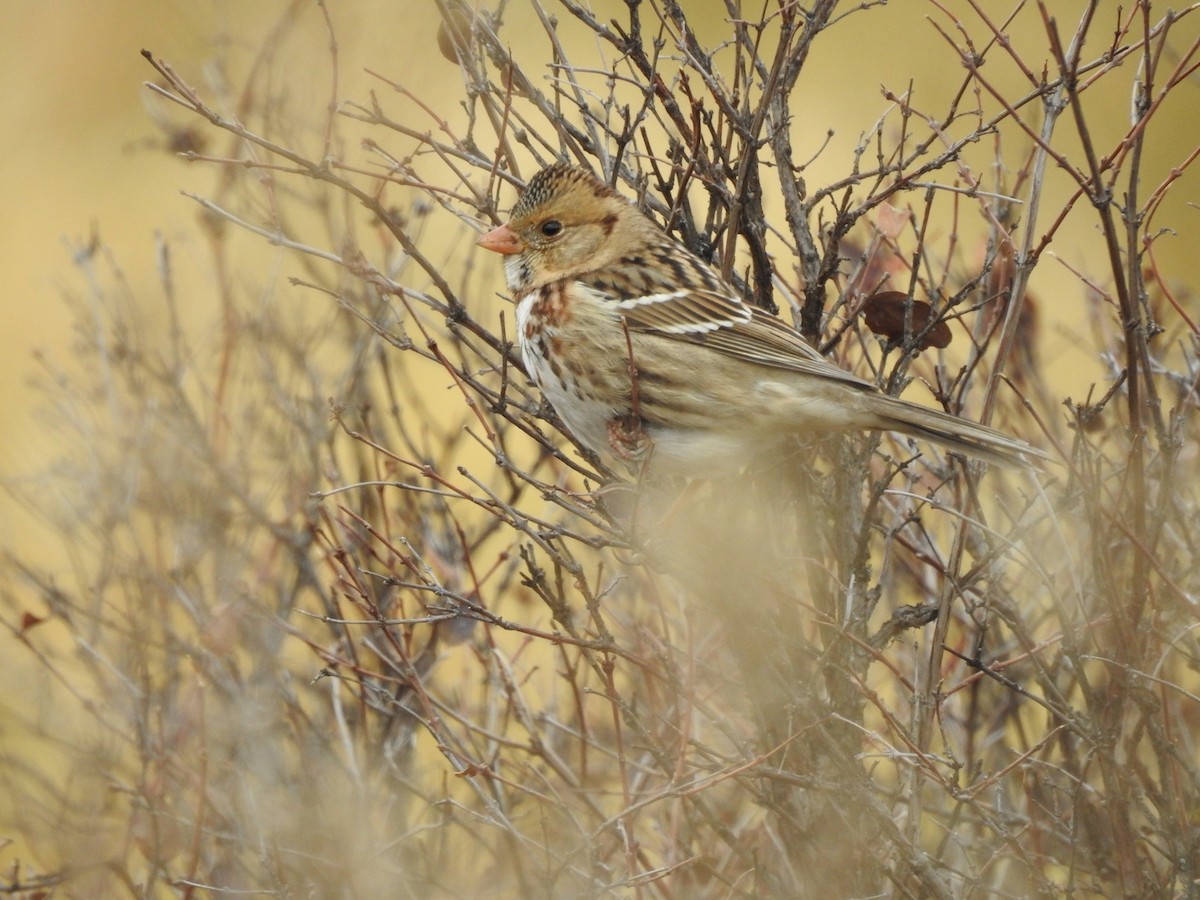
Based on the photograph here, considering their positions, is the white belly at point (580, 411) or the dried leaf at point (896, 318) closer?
the dried leaf at point (896, 318)

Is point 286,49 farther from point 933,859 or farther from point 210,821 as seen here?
point 933,859

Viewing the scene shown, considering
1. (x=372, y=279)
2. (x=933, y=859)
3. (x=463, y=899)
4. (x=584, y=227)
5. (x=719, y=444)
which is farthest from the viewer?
Result: (x=584, y=227)

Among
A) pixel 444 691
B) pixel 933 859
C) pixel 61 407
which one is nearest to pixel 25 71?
pixel 61 407

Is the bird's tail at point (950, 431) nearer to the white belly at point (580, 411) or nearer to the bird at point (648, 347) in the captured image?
the bird at point (648, 347)

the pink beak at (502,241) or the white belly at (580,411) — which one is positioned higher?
the pink beak at (502,241)

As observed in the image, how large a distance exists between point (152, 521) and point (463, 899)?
1.24 metres

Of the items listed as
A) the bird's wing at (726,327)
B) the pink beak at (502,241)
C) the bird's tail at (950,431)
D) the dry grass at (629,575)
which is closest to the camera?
the dry grass at (629,575)

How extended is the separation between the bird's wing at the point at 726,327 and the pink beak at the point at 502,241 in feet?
0.99

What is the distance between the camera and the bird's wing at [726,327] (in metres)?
3.33

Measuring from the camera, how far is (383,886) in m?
2.91

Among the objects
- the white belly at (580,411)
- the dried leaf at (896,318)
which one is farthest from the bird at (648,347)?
the dried leaf at (896,318)

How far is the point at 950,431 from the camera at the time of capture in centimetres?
306

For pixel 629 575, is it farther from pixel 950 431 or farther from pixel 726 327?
pixel 950 431

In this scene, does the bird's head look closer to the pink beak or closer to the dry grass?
the pink beak
